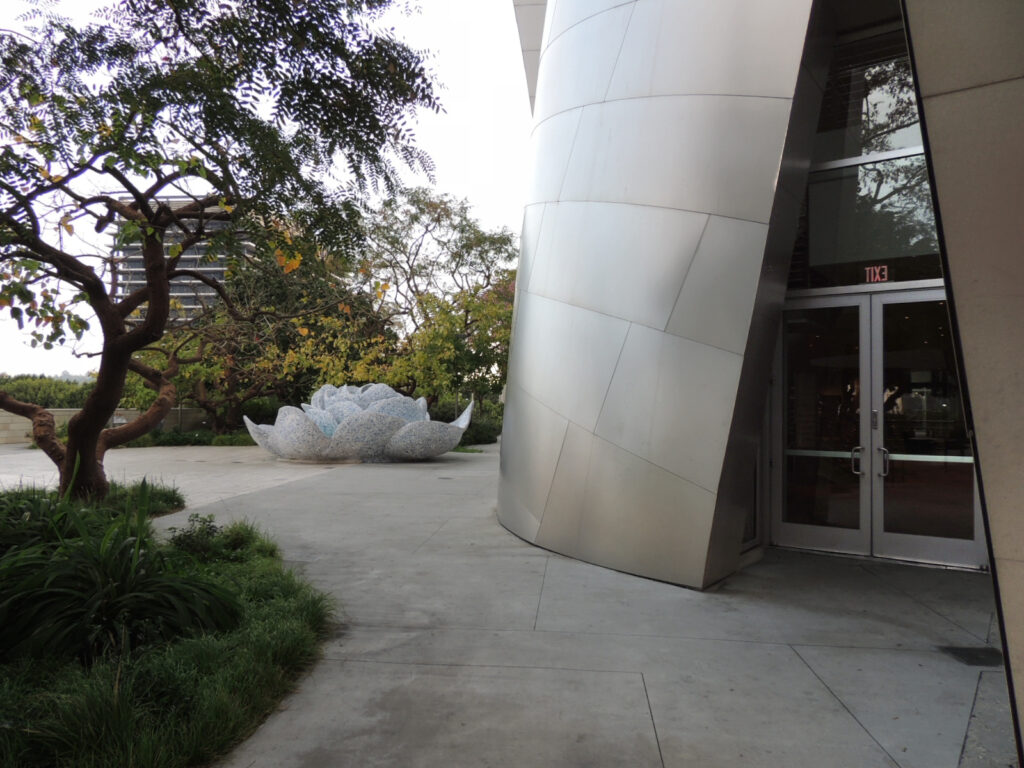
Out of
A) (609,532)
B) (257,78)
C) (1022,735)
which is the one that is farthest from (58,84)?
(609,532)

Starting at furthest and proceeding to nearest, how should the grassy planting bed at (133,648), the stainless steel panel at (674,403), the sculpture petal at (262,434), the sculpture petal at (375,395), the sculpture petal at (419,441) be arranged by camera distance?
the sculpture petal at (375,395), the sculpture petal at (262,434), the sculpture petal at (419,441), the stainless steel panel at (674,403), the grassy planting bed at (133,648)

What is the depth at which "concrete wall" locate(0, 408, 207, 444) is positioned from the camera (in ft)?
83.9

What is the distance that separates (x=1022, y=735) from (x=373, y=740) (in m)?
2.57

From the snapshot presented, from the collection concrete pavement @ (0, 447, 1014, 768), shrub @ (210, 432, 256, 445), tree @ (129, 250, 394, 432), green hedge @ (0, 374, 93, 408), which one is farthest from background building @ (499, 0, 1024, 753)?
green hedge @ (0, 374, 93, 408)

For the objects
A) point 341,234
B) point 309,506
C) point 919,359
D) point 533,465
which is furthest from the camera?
point 309,506

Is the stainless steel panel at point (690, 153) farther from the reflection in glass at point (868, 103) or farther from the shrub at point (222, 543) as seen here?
the shrub at point (222, 543)

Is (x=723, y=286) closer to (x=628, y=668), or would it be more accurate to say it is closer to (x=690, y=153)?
(x=690, y=153)

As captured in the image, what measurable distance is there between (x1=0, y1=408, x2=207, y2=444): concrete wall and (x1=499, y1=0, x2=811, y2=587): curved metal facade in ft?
75.9

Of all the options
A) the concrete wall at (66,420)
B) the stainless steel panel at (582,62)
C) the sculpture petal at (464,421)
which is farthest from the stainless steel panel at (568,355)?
the concrete wall at (66,420)

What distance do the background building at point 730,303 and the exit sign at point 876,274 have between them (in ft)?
0.10

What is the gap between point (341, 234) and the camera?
131 inches

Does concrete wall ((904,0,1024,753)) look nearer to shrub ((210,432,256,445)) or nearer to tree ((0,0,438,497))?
tree ((0,0,438,497))

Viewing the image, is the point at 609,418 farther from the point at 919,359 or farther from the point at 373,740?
the point at 373,740

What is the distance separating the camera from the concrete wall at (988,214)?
2385 mm
